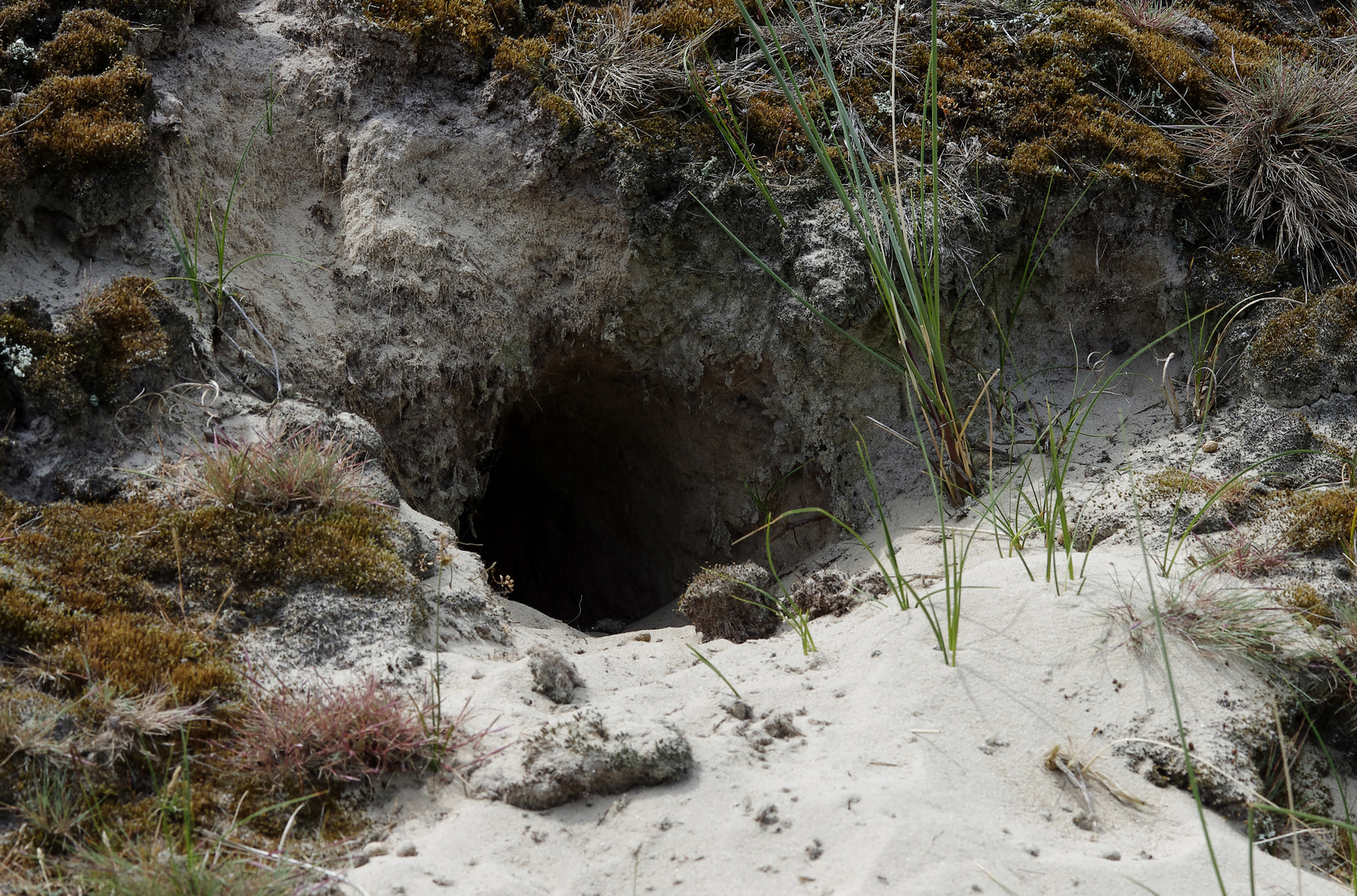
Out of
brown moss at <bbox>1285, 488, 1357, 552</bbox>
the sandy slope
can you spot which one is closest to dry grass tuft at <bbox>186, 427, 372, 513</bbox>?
the sandy slope

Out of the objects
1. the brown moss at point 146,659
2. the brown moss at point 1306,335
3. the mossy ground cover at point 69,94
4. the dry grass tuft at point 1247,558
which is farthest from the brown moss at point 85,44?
the brown moss at point 1306,335

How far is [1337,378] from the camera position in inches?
150

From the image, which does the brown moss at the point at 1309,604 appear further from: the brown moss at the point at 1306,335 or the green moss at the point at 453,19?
the green moss at the point at 453,19

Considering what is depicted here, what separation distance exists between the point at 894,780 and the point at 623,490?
394cm

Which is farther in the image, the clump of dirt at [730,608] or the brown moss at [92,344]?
the clump of dirt at [730,608]

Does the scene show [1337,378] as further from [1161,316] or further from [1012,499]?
[1012,499]

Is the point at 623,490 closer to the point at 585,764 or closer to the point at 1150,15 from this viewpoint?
the point at 585,764

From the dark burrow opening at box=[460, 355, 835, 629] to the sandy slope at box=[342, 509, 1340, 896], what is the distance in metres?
1.74

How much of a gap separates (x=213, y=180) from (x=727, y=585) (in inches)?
123

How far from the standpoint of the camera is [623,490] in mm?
6090

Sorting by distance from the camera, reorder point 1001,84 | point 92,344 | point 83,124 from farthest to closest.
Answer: point 1001,84
point 83,124
point 92,344

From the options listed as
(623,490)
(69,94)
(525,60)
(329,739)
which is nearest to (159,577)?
(329,739)

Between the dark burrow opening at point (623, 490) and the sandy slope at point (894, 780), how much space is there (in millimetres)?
1738

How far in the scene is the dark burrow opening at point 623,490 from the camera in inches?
196
